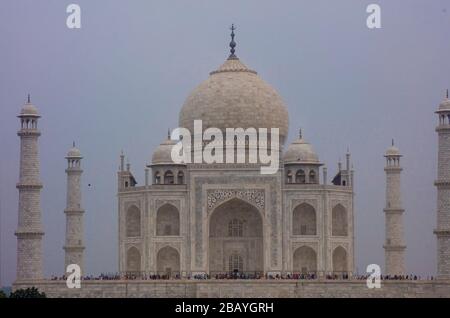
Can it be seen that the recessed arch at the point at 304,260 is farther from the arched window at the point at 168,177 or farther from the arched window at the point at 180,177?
the arched window at the point at 168,177

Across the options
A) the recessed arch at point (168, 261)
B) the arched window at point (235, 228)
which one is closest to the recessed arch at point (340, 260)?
the arched window at point (235, 228)

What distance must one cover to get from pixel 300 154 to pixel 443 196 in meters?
7.29

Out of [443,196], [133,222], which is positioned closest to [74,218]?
[133,222]

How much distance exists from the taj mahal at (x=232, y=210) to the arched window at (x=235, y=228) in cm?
5

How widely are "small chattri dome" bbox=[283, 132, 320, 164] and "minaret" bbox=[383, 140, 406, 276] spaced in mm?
2594

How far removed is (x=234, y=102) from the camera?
50.8 m

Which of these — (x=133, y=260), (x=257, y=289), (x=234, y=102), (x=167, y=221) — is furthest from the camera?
(x=234, y=102)

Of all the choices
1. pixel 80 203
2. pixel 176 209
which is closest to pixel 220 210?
pixel 176 209

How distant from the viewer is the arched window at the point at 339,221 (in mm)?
49812

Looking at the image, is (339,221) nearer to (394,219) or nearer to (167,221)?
(394,219)

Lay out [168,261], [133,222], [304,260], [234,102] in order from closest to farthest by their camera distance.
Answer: [168,261], [304,260], [133,222], [234,102]

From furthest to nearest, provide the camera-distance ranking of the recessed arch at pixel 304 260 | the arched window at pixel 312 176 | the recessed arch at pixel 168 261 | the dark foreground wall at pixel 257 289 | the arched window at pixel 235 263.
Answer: the arched window at pixel 312 176 → the arched window at pixel 235 263 → the recessed arch at pixel 304 260 → the recessed arch at pixel 168 261 → the dark foreground wall at pixel 257 289

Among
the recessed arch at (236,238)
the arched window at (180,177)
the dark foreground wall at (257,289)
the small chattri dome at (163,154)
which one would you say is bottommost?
the dark foreground wall at (257,289)
